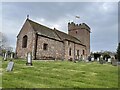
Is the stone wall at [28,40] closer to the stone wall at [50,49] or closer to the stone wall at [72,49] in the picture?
the stone wall at [50,49]

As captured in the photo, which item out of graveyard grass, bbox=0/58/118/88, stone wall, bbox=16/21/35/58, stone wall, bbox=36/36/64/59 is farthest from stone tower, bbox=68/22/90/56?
graveyard grass, bbox=0/58/118/88

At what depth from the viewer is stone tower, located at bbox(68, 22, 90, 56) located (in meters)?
57.9

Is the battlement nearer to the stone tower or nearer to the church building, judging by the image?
the stone tower

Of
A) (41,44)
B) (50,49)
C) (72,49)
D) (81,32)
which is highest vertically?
(81,32)

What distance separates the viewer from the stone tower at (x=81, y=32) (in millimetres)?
57938

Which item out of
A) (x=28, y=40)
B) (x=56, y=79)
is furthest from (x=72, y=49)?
(x=56, y=79)

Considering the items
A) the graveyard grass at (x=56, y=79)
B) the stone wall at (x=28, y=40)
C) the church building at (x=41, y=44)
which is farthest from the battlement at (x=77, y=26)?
the graveyard grass at (x=56, y=79)

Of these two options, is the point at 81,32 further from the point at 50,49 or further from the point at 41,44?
the point at 41,44

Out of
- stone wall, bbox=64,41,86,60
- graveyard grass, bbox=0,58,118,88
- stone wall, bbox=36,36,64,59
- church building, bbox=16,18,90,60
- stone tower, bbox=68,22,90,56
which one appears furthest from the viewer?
stone tower, bbox=68,22,90,56

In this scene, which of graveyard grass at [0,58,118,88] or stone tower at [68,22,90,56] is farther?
stone tower at [68,22,90,56]

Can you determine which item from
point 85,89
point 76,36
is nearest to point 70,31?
point 76,36

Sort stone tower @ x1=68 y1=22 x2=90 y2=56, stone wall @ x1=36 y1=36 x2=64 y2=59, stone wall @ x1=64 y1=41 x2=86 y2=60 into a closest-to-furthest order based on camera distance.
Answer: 1. stone wall @ x1=36 y1=36 x2=64 y2=59
2. stone wall @ x1=64 y1=41 x2=86 y2=60
3. stone tower @ x1=68 y1=22 x2=90 y2=56

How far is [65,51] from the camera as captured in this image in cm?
4431

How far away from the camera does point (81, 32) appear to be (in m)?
58.7
